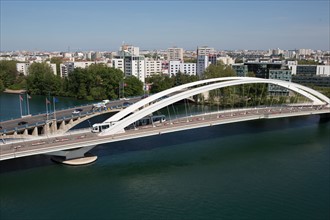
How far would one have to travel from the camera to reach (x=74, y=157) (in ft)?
73.9

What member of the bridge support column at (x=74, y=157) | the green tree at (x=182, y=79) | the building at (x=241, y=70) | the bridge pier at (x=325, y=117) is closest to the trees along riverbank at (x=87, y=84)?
the green tree at (x=182, y=79)

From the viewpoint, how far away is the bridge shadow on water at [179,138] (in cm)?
2244

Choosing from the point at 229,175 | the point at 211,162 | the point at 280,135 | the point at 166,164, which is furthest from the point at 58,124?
the point at 280,135

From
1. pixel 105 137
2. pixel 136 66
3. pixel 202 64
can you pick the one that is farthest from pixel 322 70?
pixel 105 137

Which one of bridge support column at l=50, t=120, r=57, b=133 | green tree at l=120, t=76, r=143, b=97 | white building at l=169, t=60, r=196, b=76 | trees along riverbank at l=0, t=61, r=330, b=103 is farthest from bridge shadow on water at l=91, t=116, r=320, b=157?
white building at l=169, t=60, r=196, b=76

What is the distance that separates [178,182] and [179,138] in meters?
9.35

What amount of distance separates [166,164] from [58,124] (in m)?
12.2

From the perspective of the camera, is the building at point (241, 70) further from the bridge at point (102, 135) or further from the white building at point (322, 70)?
the bridge at point (102, 135)

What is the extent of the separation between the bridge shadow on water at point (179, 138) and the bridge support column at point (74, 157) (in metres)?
0.55

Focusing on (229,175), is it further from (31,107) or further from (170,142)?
(31,107)

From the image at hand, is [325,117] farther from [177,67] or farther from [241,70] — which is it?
[177,67]

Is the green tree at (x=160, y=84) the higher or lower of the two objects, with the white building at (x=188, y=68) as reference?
lower

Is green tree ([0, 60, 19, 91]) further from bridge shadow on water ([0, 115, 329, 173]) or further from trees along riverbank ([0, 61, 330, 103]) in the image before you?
bridge shadow on water ([0, 115, 329, 173])

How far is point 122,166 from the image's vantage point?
2247 cm
